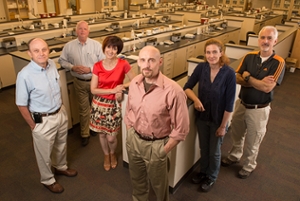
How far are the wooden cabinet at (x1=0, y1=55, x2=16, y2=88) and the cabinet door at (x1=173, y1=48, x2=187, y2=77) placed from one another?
3442mm

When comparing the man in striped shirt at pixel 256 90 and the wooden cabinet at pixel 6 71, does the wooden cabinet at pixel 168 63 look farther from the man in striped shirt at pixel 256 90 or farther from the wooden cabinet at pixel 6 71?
the wooden cabinet at pixel 6 71

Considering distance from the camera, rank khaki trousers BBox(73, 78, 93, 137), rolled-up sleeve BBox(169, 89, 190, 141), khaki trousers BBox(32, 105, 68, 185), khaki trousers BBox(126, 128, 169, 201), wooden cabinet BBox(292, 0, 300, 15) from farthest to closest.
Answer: wooden cabinet BBox(292, 0, 300, 15) → khaki trousers BBox(73, 78, 93, 137) → khaki trousers BBox(32, 105, 68, 185) → khaki trousers BBox(126, 128, 169, 201) → rolled-up sleeve BBox(169, 89, 190, 141)

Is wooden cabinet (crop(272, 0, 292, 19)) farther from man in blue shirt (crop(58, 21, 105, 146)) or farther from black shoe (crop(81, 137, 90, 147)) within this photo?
black shoe (crop(81, 137, 90, 147))

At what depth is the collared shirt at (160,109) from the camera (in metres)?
1.67

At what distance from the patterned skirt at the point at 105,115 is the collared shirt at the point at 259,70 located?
135 cm

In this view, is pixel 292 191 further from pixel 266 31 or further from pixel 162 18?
pixel 162 18

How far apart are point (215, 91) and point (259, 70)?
62 cm

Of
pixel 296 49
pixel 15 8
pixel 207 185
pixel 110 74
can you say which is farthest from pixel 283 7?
pixel 110 74

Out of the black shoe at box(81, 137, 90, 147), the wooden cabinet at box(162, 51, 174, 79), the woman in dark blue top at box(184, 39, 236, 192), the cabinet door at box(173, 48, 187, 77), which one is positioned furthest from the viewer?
the cabinet door at box(173, 48, 187, 77)

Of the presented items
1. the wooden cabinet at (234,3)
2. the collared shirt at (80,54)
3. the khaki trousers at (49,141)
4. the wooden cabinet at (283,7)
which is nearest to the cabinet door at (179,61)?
the collared shirt at (80,54)

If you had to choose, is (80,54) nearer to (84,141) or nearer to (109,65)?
(109,65)

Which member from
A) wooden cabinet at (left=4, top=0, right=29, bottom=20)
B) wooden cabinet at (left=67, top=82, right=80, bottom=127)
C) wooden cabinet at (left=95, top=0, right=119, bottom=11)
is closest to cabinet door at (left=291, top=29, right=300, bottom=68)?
wooden cabinet at (left=67, top=82, right=80, bottom=127)

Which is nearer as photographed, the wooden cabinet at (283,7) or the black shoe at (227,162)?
the black shoe at (227,162)

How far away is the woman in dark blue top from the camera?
2.03 meters
